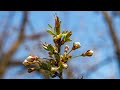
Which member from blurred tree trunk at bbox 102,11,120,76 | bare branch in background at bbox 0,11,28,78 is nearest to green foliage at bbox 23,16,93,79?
blurred tree trunk at bbox 102,11,120,76

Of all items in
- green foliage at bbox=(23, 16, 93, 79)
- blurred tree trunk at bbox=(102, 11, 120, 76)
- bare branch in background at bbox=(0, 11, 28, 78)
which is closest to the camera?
green foliage at bbox=(23, 16, 93, 79)

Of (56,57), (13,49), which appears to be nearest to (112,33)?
(13,49)

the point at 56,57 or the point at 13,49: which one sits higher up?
the point at 13,49

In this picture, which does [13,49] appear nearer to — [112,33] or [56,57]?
[112,33]

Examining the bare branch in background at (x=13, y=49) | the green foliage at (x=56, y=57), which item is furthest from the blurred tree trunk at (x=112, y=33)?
the green foliage at (x=56, y=57)

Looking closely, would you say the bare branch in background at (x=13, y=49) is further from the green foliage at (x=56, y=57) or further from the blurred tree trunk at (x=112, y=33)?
the green foliage at (x=56, y=57)

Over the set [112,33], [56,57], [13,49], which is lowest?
[56,57]

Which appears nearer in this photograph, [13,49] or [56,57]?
[56,57]

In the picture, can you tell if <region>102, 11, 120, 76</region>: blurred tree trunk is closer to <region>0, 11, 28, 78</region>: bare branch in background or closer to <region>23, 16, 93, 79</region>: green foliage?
<region>0, 11, 28, 78</region>: bare branch in background

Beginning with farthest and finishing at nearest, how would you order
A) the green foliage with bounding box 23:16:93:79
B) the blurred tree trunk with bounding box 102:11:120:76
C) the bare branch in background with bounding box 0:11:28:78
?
the bare branch in background with bounding box 0:11:28:78
the blurred tree trunk with bounding box 102:11:120:76
the green foliage with bounding box 23:16:93:79

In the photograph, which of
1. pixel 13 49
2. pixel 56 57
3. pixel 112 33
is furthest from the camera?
pixel 13 49

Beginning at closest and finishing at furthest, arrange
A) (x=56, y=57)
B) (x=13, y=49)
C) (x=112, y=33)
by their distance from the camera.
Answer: (x=56, y=57) → (x=112, y=33) → (x=13, y=49)

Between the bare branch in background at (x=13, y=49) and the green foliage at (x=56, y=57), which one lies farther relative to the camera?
the bare branch in background at (x=13, y=49)
